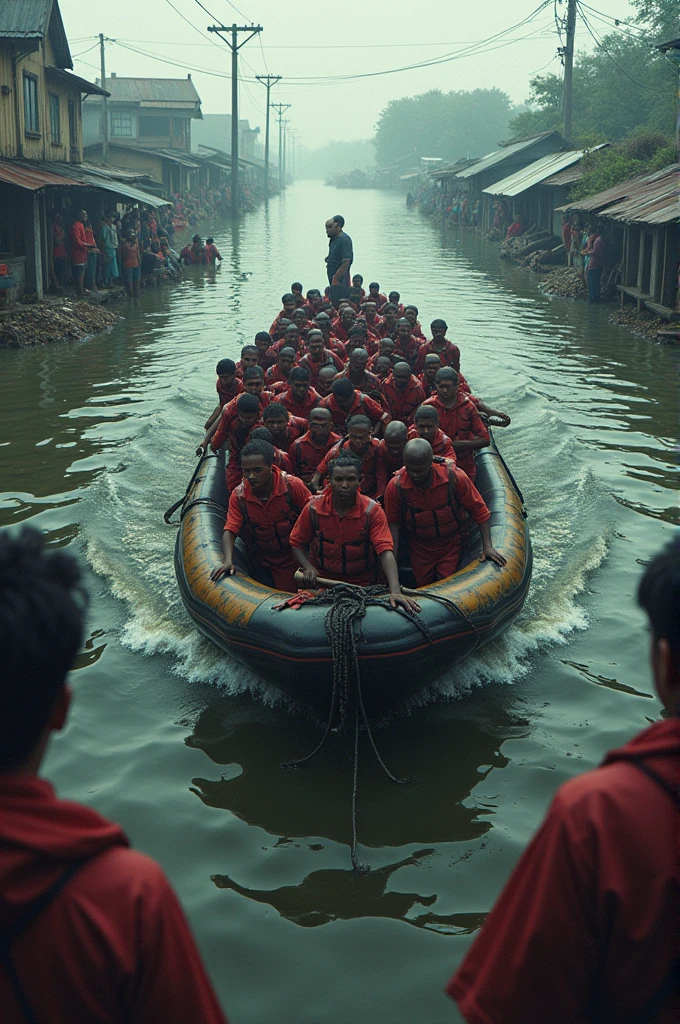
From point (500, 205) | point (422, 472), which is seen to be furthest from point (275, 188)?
point (422, 472)

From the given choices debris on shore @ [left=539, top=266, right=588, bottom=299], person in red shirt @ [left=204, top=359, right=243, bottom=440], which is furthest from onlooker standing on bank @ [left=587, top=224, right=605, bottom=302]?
person in red shirt @ [left=204, top=359, right=243, bottom=440]

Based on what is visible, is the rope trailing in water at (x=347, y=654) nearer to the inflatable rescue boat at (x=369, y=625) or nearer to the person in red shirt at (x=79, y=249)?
the inflatable rescue boat at (x=369, y=625)

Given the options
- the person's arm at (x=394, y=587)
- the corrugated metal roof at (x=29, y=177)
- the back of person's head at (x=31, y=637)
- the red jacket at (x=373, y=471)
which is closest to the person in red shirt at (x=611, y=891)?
the back of person's head at (x=31, y=637)

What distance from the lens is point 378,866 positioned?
5.38 meters

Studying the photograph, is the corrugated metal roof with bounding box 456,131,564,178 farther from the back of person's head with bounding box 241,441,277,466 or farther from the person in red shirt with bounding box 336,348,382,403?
the back of person's head with bounding box 241,441,277,466

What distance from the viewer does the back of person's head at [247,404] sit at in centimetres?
980

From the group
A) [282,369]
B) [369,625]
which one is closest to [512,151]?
[282,369]

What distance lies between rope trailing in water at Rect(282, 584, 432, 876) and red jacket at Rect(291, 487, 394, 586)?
2.18ft

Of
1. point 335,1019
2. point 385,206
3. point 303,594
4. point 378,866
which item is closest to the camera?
point 335,1019

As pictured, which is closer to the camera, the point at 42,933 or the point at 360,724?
the point at 42,933

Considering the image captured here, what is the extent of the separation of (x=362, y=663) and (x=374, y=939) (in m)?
1.73

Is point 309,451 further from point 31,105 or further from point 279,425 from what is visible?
point 31,105

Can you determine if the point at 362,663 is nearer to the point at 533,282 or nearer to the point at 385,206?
the point at 533,282

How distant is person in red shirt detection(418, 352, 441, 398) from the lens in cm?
1167
